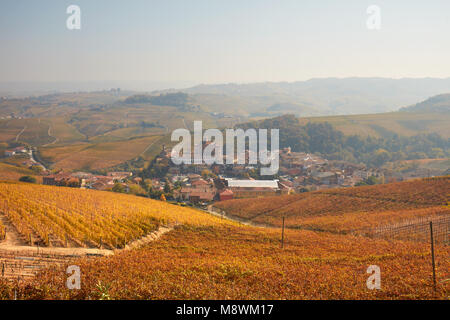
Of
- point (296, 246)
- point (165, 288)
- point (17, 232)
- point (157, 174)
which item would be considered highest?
point (165, 288)

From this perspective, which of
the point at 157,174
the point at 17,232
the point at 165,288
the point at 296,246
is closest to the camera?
the point at 165,288

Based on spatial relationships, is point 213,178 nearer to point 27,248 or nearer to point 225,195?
point 225,195

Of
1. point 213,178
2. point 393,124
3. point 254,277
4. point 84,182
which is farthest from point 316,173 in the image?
point 254,277

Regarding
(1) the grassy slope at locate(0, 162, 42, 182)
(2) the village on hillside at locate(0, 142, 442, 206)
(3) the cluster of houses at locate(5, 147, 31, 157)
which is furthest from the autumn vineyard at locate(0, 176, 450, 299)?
(3) the cluster of houses at locate(5, 147, 31, 157)

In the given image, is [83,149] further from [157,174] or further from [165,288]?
[165,288]

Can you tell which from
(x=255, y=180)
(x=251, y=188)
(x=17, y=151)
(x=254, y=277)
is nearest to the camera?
(x=254, y=277)
